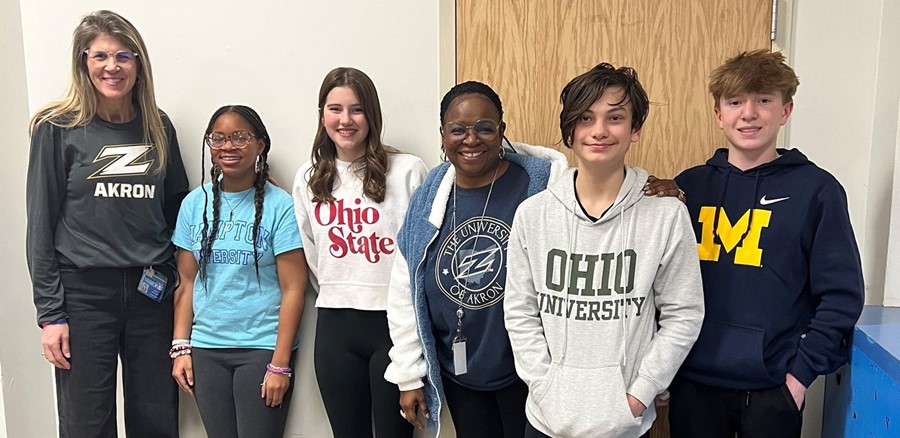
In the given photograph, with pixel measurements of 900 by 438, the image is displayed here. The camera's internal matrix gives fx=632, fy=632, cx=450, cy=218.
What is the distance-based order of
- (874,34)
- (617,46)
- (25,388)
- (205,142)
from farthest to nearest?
(25,388) < (205,142) < (617,46) < (874,34)

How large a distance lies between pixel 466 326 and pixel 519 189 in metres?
0.38

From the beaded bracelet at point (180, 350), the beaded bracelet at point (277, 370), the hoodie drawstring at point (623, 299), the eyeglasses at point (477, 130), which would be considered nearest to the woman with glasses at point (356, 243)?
the beaded bracelet at point (277, 370)

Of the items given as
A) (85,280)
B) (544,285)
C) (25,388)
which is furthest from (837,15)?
(25,388)

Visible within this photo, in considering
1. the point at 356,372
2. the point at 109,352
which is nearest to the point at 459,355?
the point at 356,372

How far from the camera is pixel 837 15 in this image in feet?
5.95

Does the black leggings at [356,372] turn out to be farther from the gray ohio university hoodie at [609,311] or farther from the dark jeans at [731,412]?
the dark jeans at [731,412]

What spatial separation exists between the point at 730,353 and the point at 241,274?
4.53 feet

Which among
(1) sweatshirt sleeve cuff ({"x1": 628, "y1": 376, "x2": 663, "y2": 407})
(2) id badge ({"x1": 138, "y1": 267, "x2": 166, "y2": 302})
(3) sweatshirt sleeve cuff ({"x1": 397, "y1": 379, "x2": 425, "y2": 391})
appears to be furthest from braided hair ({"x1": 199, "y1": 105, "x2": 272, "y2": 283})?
(1) sweatshirt sleeve cuff ({"x1": 628, "y1": 376, "x2": 663, "y2": 407})

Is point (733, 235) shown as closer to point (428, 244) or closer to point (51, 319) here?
point (428, 244)

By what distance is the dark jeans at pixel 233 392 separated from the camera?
76.4 inches

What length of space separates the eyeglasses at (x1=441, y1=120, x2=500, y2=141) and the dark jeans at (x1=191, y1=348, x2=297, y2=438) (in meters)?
0.93

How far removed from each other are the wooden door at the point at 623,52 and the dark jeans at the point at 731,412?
725 mm

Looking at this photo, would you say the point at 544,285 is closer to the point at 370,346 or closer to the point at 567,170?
the point at 567,170

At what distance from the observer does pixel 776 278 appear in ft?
4.74
